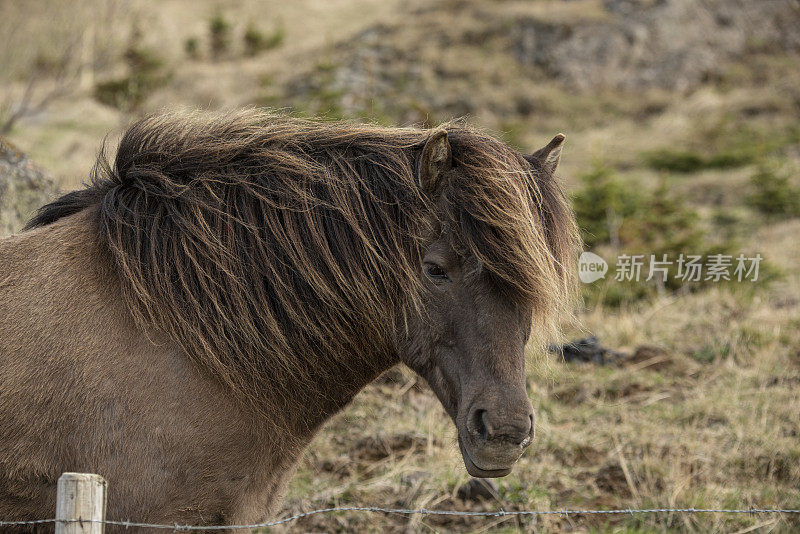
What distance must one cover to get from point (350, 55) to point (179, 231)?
19480mm

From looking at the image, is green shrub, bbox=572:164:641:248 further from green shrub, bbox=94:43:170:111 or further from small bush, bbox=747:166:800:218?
green shrub, bbox=94:43:170:111

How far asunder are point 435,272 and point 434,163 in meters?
0.45

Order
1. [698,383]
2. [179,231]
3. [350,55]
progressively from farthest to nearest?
[350,55], [698,383], [179,231]

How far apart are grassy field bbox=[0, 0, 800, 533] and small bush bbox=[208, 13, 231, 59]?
5.80m

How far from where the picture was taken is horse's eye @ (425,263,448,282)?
2.72 meters

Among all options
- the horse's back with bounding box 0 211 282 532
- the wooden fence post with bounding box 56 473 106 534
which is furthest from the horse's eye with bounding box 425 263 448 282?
the wooden fence post with bounding box 56 473 106 534

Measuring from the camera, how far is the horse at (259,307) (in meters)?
2.60

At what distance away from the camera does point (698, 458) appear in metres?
4.74

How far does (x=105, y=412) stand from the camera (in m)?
2.61

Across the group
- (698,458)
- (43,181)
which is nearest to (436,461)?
(698,458)

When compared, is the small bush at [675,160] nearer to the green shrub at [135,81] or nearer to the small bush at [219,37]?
the green shrub at [135,81]

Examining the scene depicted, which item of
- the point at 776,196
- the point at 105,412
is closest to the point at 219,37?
the point at 776,196

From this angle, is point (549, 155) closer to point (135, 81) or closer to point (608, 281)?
point (608, 281)

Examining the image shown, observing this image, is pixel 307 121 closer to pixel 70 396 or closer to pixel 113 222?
pixel 113 222
